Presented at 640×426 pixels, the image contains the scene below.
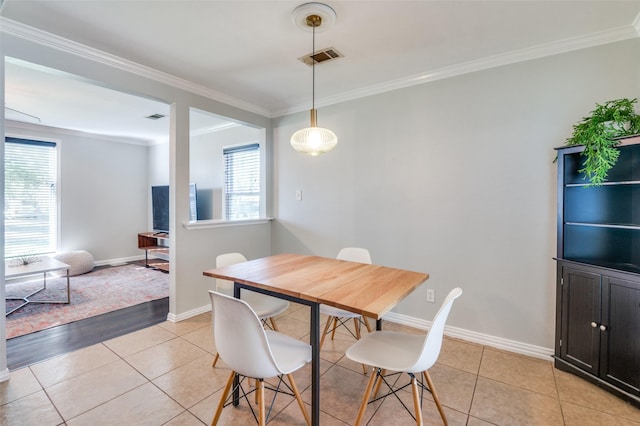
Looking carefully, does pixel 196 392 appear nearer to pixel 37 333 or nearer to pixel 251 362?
pixel 251 362

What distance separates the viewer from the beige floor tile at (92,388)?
1795mm

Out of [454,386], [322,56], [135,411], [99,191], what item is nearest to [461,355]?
[454,386]

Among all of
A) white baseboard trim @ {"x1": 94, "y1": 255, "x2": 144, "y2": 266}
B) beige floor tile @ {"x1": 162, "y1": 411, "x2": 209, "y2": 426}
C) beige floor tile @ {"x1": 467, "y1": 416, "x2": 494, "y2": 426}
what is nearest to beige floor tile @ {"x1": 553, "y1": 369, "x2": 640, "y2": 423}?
beige floor tile @ {"x1": 467, "y1": 416, "x2": 494, "y2": 426}

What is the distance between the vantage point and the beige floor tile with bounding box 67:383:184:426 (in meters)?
1.66

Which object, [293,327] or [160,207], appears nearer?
[293,327]

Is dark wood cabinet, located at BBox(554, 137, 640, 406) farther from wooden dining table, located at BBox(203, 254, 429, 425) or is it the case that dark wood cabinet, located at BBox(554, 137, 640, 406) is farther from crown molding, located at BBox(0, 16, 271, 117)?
crown molding, located at BBox(0, 16, 271, 117)

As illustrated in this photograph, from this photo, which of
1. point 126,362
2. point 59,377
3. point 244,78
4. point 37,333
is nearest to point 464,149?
point 244,78

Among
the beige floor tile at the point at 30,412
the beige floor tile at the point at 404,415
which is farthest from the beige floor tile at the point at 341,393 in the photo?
the beige floor tile at the point at 30,412

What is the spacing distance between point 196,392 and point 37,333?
206 centimetres

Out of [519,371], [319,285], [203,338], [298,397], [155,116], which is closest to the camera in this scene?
[298,397]

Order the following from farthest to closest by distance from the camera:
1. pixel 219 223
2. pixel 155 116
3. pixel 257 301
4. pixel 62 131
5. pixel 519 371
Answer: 1. pixel 62 131
2. pixel 155 116
3. pixel 219 223
4. pixel 257 301
5. pixel 519 371

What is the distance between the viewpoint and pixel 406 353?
62.0 inches

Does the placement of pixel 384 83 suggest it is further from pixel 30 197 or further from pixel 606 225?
pixel 30 197

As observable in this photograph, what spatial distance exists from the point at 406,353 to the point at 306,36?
7.47 ft
